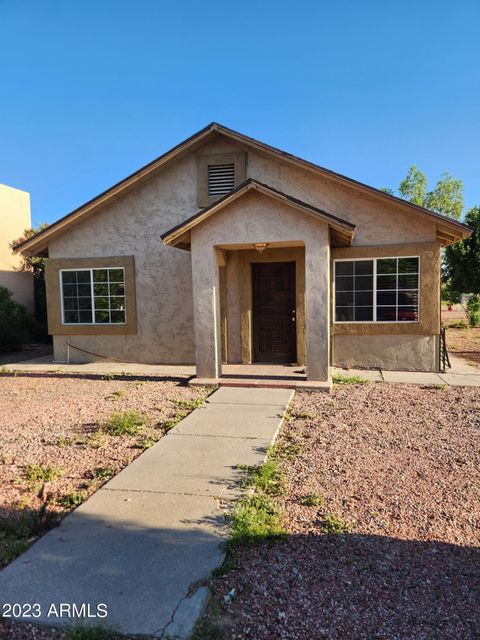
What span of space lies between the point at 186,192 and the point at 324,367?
19.5 feet

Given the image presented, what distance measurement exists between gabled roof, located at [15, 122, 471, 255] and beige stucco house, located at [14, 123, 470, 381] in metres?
0.03

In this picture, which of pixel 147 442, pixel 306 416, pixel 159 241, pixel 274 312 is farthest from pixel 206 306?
pixel 147 442

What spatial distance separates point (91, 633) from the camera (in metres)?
2.44

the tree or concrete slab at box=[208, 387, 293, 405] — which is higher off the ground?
the tree

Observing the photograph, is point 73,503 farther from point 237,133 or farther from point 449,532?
point 237,133

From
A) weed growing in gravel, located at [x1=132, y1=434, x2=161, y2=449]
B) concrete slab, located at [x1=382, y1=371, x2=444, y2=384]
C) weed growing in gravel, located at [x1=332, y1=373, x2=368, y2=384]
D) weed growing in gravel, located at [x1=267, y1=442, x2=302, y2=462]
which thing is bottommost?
weed growing in gravel, located at [x1=267, y1=442, x2=302, y2=462]

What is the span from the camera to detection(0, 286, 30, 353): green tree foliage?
1436 cm

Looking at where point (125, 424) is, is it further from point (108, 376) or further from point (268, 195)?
point (268, 195)

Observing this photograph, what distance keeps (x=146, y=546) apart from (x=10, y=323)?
13311mm

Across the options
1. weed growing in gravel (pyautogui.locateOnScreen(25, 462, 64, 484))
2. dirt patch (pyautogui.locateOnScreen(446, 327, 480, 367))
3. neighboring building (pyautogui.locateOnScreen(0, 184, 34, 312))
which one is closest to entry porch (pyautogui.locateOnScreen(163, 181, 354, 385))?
weed growing in gravel (pyautogui.locateOnScreen(25, 462, 64, 484))

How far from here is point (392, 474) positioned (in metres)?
4.62

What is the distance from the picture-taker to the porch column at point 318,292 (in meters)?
8.29

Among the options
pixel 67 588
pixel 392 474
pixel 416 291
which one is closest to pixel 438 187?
pixel 416 291

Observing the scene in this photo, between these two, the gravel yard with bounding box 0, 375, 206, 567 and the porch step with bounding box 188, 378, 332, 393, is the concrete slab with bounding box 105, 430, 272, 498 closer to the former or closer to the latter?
the gravel yard with bounding box 0, 375, 206, 567
